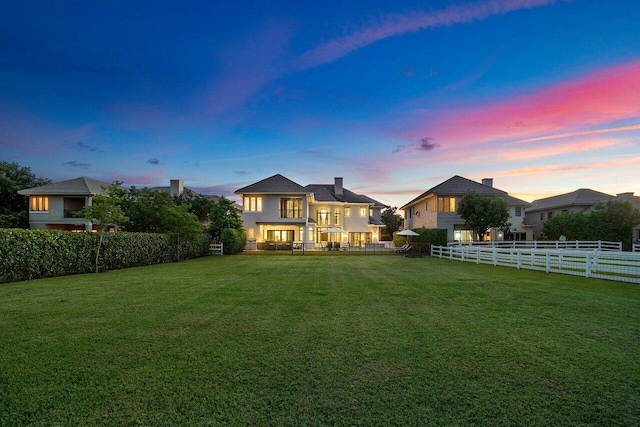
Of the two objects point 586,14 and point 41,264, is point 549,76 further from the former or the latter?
point 41,264

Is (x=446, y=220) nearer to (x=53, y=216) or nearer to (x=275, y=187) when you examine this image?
(x=275, y=187)

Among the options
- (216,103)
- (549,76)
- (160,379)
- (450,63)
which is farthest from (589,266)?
(216,103)

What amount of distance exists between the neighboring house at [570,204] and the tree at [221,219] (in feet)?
110

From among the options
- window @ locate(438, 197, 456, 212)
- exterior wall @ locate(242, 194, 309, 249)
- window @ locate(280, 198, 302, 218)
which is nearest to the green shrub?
exterior wall @ locate(242, 194, 309, 249)

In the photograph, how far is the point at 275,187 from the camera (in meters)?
33.2

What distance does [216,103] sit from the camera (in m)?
20.4

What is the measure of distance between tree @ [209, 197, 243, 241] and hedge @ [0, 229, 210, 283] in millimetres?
8418

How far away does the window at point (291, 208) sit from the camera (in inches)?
1318

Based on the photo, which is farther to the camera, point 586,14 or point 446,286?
point 586,14

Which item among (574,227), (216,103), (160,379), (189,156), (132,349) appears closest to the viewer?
(160,379)

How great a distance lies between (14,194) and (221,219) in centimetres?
2276

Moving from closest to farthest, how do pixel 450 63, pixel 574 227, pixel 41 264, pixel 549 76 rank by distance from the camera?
pixel 41 264 → pixel 549 76 → pixel 450 63 → pixel 574 227

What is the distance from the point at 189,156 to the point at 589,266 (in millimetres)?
26914

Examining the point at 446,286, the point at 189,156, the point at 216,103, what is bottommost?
the point at 446,286
